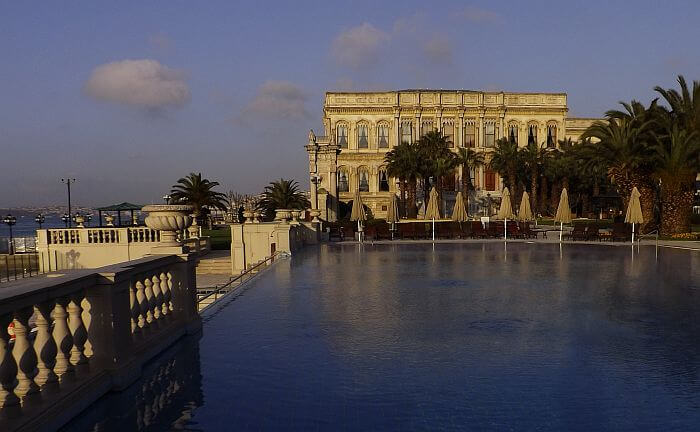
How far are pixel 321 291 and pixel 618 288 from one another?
686 cm

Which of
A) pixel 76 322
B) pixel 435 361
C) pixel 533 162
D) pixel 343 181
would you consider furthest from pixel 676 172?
pixel 343 181

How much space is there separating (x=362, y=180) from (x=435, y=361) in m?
55.4

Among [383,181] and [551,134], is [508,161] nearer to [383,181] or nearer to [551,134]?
[551,134]

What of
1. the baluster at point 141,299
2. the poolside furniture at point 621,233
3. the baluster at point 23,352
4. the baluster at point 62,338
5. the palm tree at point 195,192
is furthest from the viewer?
the palm tree at point 195,192

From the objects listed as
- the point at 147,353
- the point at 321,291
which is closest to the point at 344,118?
the point at 321,291

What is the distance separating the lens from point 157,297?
22.7 ft

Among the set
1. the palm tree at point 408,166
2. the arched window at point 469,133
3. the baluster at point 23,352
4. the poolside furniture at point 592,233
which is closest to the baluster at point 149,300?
the baluster at point 23,352

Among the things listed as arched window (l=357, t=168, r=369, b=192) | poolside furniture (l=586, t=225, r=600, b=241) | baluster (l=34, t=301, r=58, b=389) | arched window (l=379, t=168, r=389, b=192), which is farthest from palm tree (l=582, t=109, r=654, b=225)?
baluster (l=34, t=301, r=58, b=389)

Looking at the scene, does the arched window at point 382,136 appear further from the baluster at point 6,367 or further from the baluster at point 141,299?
the baluster at point 6,367

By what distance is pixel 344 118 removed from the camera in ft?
200

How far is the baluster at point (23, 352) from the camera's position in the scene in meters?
3.89

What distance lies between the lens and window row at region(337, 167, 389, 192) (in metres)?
61.2

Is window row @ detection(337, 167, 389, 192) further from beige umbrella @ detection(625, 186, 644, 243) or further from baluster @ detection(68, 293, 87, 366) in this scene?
baluster @ detection(68, 293, 87, 366)

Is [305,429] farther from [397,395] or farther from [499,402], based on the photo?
[499,402]
